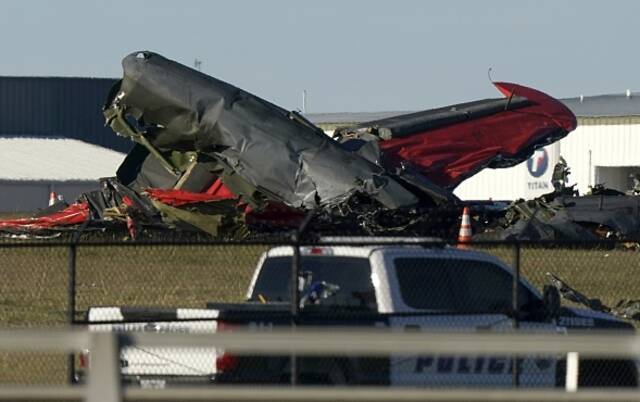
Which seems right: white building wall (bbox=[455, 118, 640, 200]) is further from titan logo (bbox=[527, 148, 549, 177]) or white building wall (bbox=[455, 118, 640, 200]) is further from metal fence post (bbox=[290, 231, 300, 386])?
metal fence post (bbox=[290, 231, 300, 386])

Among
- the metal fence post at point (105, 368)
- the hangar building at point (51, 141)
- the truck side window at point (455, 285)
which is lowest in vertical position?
the metal fence post at point (105, 368)

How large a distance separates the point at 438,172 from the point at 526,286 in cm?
1582

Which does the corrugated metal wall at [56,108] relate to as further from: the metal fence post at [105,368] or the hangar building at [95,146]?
the metal fence post at [105,368]

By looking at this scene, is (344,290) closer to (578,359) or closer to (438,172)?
(578,359)

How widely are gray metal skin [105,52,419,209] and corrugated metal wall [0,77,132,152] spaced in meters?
48.1

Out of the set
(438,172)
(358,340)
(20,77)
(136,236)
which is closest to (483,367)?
(358,340)

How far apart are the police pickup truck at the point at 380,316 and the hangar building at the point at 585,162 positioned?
37.2m

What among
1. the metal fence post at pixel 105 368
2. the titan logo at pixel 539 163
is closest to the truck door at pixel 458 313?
the metal fence post at pixel 105 368

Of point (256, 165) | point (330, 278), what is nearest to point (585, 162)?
point (256, 165)

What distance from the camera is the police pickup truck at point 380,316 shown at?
10.8 m

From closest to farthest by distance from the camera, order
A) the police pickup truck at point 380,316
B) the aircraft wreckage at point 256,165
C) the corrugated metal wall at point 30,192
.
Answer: the police pickup truck at point 380,316 → the aircraft wreckage at point 256,165 → the corrugated metal wall at point 30,192

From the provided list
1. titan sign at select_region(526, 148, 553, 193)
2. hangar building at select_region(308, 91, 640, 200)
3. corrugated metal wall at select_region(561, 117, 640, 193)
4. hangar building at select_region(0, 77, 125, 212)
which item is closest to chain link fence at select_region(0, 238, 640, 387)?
titan sign at select_region(526, 148, 553, 193)

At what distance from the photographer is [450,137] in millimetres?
28703

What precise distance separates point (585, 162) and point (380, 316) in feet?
131
